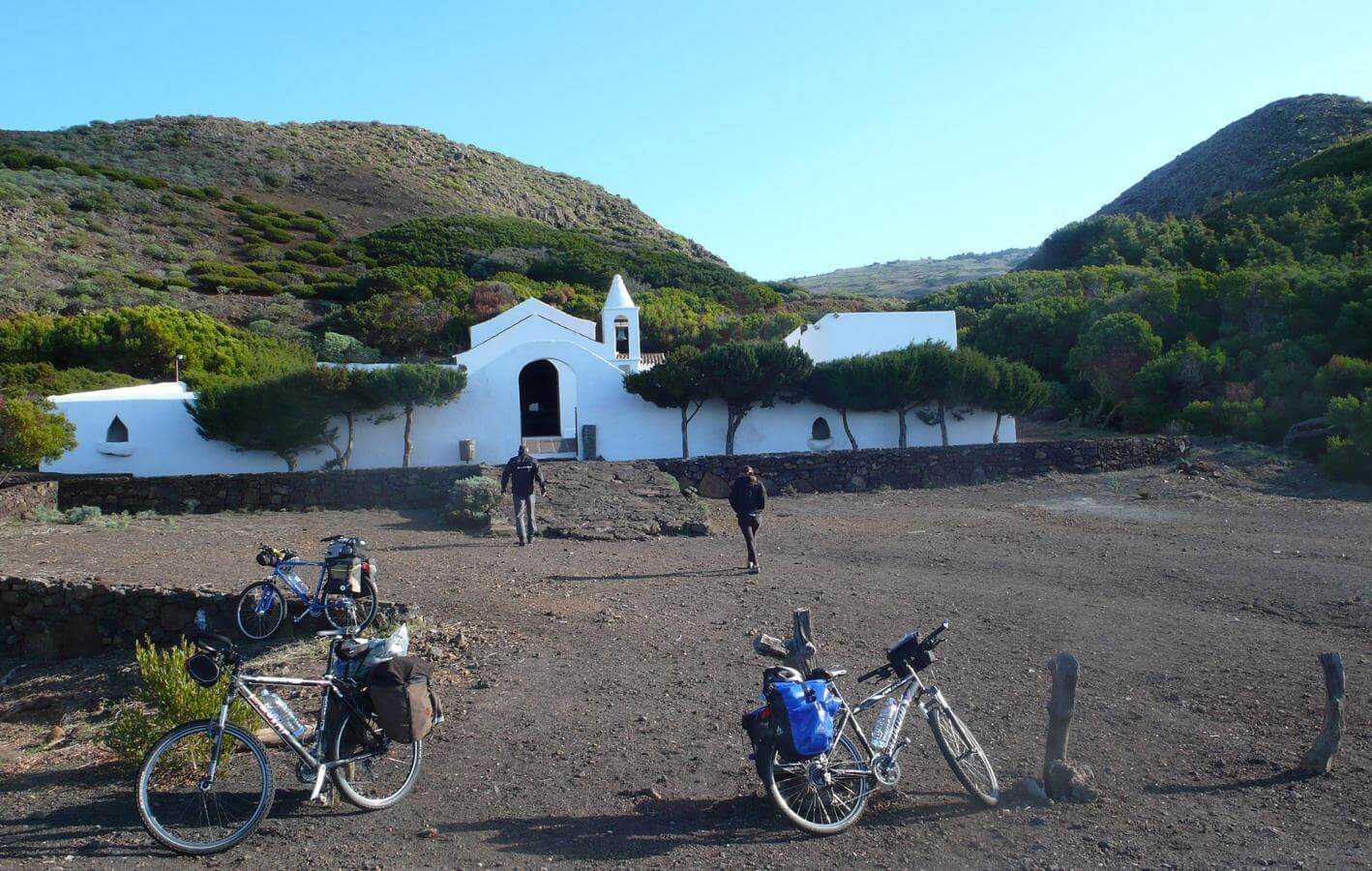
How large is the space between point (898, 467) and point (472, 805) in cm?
1873

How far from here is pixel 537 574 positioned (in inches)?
502

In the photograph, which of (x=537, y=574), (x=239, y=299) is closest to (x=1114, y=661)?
(x=537, y=574)

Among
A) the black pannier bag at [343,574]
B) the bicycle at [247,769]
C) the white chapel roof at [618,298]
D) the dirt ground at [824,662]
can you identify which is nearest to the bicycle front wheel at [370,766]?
the bicycle at [247,769]

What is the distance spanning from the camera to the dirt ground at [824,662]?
512 cm

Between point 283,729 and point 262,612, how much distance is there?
5.75m

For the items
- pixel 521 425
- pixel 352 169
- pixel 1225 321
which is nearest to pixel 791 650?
pixel 521 425

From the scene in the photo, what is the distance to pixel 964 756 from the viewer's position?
5.50 metres

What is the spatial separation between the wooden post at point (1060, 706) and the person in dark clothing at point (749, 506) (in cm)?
723

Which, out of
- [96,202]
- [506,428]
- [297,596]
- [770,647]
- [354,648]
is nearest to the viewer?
[354,648]

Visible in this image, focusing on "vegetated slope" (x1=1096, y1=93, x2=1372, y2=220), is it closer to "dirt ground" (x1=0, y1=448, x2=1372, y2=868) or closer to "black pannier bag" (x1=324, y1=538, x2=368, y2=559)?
"dirt ground" (x1=0, y1=448, x2=1372, y2=868)


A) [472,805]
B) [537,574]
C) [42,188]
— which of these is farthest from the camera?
[42,188]

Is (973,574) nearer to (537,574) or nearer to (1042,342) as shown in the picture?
(537,574)

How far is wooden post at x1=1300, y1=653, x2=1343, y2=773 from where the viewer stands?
6094 millimetres

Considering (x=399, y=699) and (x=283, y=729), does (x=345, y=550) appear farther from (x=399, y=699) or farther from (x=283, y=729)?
(x=399, y=699)
